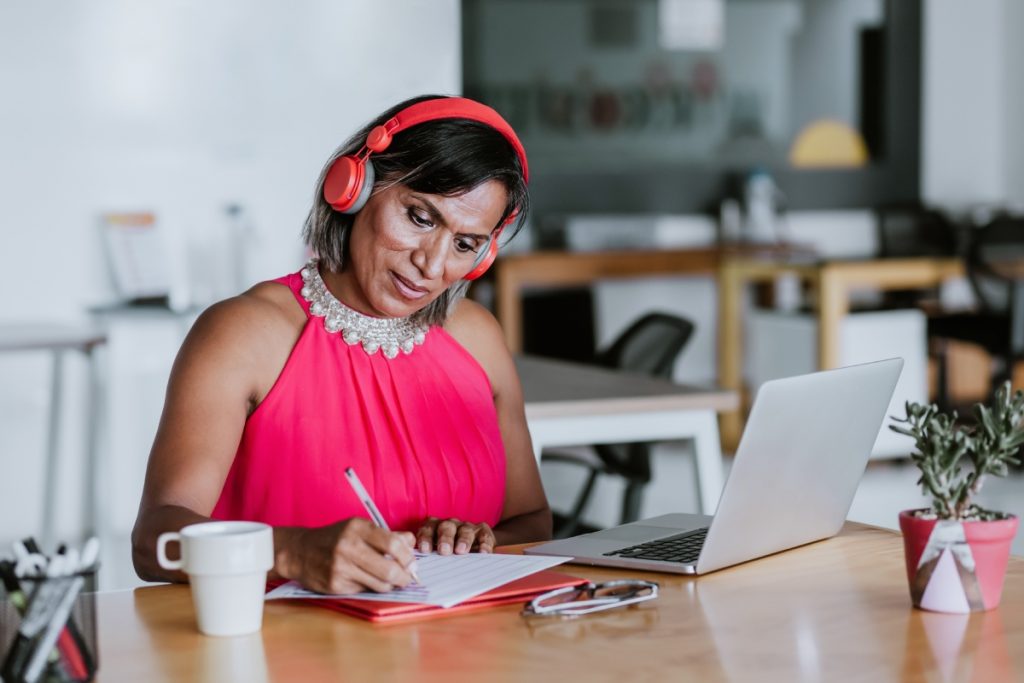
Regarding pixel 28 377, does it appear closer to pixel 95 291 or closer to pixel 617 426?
pixel 95 291

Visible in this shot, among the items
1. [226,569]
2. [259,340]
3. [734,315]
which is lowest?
[734,315]

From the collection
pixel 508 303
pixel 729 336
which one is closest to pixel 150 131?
pixel 508 303

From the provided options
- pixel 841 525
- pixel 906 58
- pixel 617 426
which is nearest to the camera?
pixel 841 525

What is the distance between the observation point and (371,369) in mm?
1811

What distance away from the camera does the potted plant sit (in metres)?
1.26

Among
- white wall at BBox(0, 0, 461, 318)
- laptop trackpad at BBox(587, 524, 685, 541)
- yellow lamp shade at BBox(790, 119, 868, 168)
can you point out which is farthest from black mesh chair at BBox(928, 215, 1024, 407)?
laptop trackpad at BBox(587, 524, 685, 541)

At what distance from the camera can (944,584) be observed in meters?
1.27

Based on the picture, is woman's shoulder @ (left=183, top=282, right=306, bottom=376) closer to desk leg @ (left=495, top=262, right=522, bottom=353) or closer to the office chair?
desk leg @ (left=495, top=262, right=522, bottom=353)

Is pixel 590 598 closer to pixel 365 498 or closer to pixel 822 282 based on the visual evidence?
pixel 365 498

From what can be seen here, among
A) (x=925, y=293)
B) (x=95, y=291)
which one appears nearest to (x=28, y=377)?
(x=95, y=291)

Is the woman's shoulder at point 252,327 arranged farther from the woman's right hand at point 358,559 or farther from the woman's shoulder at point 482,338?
the woman's right hand at point 358,559

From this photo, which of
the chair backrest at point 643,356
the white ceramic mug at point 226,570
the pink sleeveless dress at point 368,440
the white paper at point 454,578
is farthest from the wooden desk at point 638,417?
the white ceramic mug at point 226,570

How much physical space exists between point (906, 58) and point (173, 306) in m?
4.56

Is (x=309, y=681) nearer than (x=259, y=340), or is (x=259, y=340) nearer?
(x=309, y=681)
